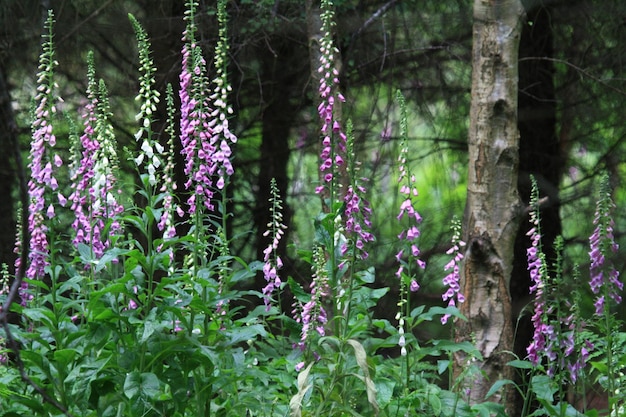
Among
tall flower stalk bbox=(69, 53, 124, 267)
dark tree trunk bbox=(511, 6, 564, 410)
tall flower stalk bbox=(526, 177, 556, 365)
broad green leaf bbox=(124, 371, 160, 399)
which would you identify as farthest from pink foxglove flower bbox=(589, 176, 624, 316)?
dark tree trunk bbox=(511, 6, 564, 410)

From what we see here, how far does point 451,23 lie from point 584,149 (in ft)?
5.61

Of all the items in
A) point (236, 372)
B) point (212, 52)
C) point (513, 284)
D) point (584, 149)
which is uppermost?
point (212, 52)

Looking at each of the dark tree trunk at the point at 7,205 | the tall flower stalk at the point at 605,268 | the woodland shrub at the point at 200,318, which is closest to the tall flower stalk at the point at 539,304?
the woodland shrub at the point at 200,318

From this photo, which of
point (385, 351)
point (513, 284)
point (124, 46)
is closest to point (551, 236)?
point (513, 284)

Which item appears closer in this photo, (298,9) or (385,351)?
(298,9)

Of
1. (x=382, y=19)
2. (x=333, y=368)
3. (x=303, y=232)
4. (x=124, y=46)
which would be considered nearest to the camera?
(x=333, y=368)

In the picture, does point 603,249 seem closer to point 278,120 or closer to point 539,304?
point 539,304

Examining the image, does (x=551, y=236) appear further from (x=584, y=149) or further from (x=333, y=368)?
(x=333, y=368)

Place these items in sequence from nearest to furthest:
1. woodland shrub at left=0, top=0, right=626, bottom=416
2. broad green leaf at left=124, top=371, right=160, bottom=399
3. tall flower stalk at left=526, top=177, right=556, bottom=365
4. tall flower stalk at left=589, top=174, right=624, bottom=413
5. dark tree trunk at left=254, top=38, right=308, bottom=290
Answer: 1. broad green leaf at left=124, top=371, right=160, bottom=399
2. woodland shrub at left=0, top=0, right=626, bottom=416
3. tall flower stalk at left=589, top=174, right=624, bottom=413
4. tall flower stalk at left=526, top=177, right=556, bottom=365
5. dark tree trunk at left=254, top=38, right=308, bottom=290

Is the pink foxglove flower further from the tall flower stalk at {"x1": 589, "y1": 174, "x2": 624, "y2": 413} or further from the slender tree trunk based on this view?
the slender tree trunk

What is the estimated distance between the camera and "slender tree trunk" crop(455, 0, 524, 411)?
6.43 meters

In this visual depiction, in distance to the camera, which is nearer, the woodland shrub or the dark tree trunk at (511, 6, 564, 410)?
the woodland shrub

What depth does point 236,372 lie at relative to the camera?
420cm

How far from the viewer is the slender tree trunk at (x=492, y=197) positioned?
21.1ft
